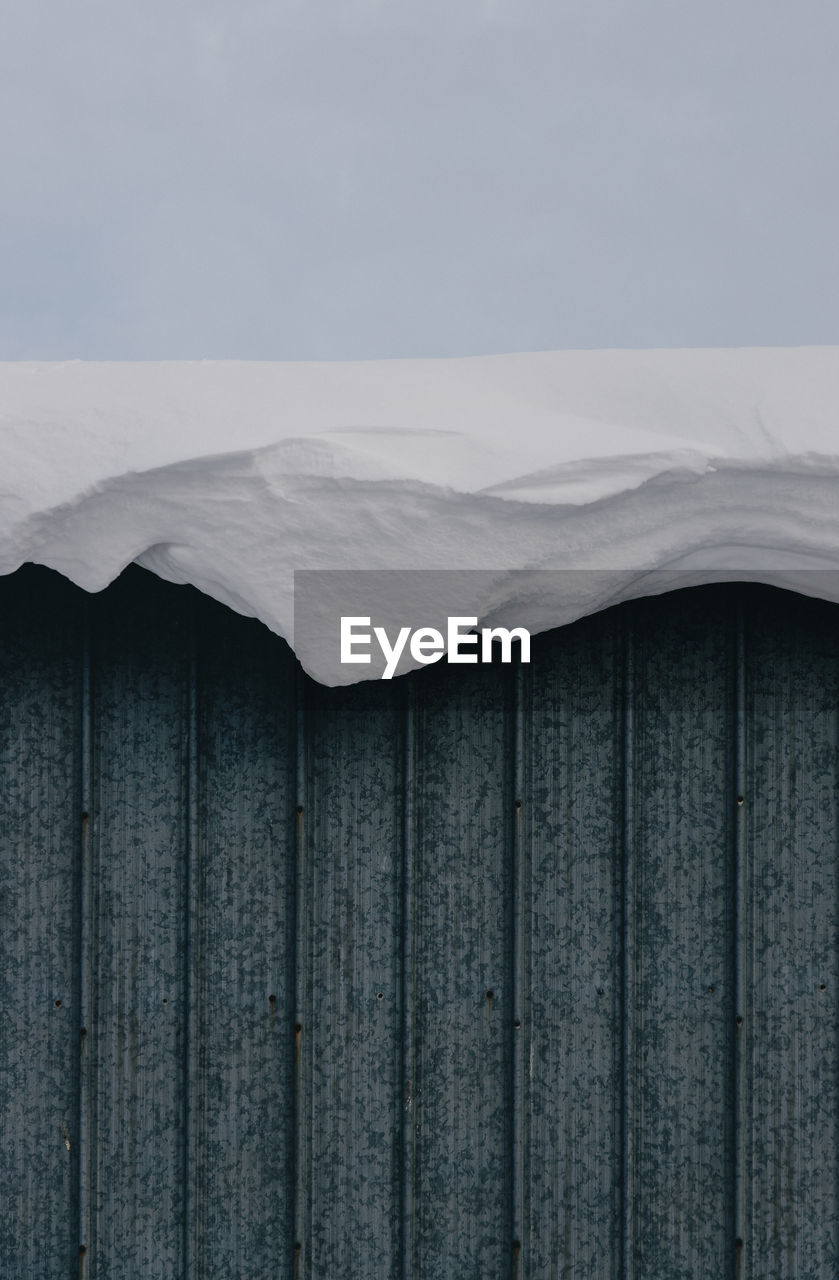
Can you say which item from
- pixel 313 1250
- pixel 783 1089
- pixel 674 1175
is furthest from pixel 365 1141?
pixel 783 1089

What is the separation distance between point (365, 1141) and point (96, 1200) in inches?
22.6

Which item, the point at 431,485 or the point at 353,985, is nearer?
the point at 431,485

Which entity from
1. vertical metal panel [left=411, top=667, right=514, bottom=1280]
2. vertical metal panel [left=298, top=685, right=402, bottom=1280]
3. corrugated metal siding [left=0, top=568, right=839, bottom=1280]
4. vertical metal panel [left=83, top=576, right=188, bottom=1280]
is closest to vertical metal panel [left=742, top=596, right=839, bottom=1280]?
corrugated metal siding [left=0, top=568, right=839, bottom=1280]

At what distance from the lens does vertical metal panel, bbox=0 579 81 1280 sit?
176 centimetres

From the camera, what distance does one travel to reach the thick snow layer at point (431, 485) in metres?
1.56

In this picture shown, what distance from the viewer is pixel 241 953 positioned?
5.82 ft

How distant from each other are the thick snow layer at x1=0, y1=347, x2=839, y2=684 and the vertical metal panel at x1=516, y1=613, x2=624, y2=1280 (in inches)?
8.0

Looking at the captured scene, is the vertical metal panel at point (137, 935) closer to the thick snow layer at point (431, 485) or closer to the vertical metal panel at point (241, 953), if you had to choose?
the vertical metal panel at point (241, 953)

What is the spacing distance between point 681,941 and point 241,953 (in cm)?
93

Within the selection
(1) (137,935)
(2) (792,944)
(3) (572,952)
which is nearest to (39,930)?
(1) (137,935)

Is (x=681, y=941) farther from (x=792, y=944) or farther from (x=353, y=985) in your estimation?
(x=353, y=985)

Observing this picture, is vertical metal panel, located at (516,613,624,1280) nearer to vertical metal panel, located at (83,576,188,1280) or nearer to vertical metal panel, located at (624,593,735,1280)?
vertical metal panel, located at (624,593,735,1280)

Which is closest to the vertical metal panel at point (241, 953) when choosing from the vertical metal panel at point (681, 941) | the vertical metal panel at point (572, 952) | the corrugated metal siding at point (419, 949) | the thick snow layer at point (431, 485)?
the corrugated metal siding at point (419, 949)

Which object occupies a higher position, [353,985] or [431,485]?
[431,485]
